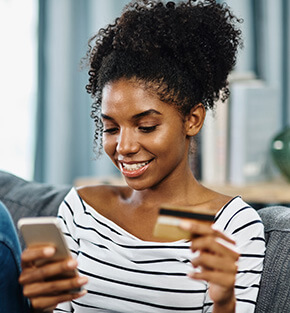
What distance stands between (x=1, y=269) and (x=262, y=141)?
1410 millimetres

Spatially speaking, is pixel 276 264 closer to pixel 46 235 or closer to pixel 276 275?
pixel 276 275

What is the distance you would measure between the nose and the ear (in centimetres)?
14

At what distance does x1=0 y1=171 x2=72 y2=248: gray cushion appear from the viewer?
1.56m

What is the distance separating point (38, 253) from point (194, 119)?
485 millimetres

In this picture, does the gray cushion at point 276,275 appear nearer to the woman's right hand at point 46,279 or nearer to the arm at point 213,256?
the arm at point 213,256

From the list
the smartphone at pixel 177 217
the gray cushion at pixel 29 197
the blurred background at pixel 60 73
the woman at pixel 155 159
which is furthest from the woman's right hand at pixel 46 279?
the blurred background at pixel 60 73

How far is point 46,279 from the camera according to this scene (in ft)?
3.09

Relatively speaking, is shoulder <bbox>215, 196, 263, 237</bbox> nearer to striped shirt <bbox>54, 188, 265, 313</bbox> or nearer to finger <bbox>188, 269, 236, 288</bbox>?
striped shirt <bbox>54, 188, 265, 313</bbox>

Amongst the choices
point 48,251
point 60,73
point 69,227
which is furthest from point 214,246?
point 60,73

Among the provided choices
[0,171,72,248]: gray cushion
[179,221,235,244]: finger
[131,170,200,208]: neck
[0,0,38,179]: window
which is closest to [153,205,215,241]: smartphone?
[179,221,235,244]: finger

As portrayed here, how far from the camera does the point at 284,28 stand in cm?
252

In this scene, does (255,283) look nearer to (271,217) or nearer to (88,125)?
(271,217)

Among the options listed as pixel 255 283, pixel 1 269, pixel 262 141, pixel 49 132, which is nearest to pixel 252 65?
pixel 262 141

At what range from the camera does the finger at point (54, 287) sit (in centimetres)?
92
